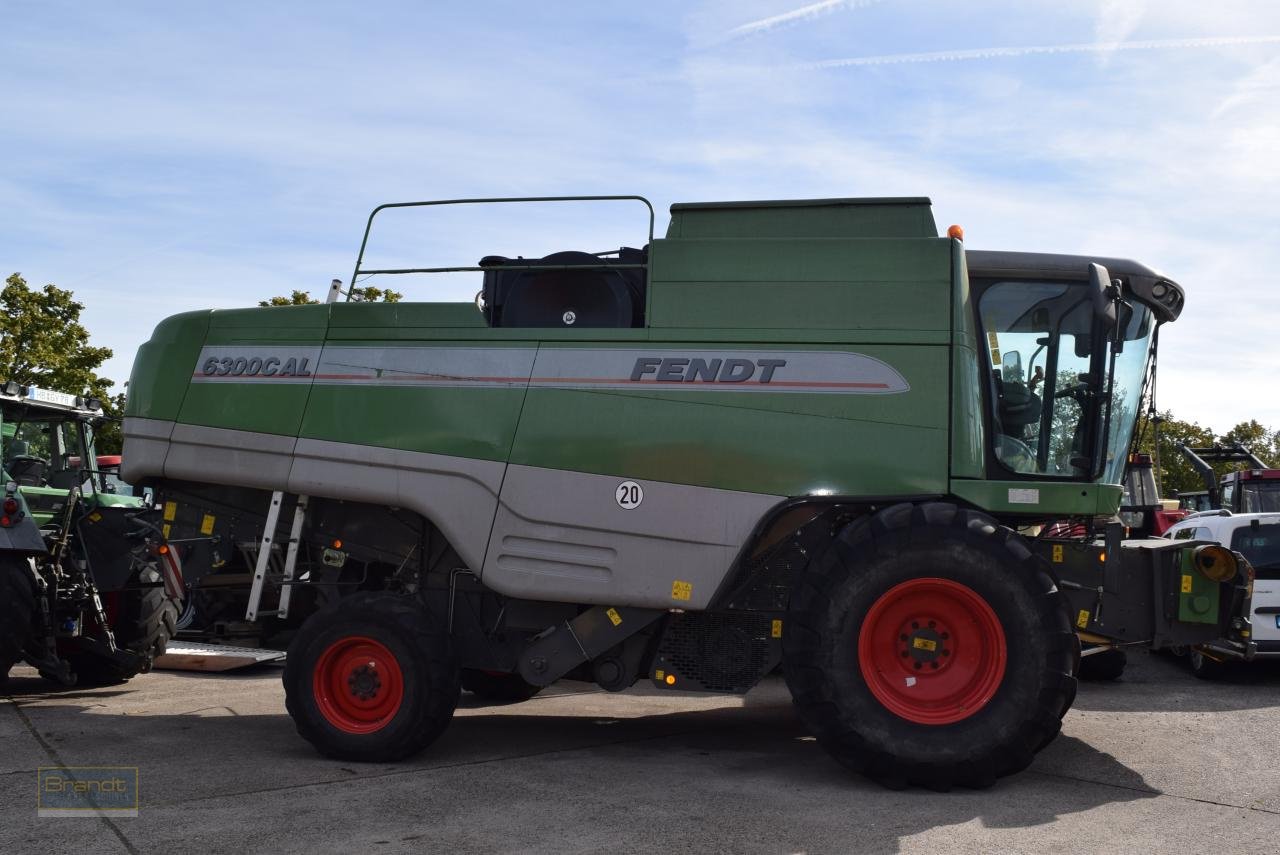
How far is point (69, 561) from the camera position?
9.06 m

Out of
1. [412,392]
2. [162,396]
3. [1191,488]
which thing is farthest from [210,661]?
[1191,488]

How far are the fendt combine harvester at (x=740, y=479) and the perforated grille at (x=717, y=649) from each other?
16 millimetres

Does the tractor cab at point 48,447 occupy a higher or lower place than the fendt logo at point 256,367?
lower

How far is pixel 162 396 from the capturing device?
7.47 meters

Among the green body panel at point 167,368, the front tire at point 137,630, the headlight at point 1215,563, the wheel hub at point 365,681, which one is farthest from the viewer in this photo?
the front tire at point 137,630

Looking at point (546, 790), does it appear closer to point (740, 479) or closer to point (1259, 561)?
point (740, 479)

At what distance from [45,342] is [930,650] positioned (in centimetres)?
2664

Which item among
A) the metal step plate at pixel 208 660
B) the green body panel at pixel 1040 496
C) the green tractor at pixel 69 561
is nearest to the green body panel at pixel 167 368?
the green tractor at pixel 69 561

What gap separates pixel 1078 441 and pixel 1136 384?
64 centimetres

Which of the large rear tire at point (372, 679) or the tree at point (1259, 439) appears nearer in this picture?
the large rear tire at point (372, 679)

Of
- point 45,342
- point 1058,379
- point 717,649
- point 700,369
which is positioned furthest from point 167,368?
point 45,342

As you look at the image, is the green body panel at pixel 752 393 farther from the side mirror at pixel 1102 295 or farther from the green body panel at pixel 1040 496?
the side mirror at pixel 1102 295

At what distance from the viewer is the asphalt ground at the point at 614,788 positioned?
5012 millimetres

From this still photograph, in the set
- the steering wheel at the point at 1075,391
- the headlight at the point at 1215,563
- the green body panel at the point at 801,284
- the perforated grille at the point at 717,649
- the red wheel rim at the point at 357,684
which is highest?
the green body panel at the point at 801,284
